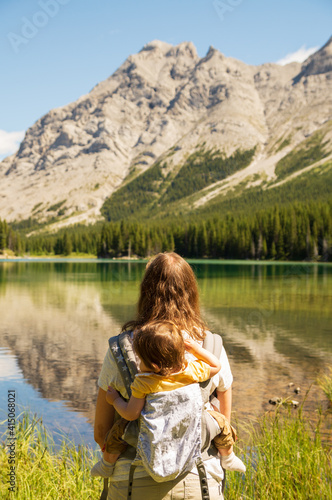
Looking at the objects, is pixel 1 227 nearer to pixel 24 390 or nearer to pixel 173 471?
pixel 24 390

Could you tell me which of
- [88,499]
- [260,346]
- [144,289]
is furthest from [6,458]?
[260,346]

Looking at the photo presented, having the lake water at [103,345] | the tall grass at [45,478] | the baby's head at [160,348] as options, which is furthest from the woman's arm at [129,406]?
the lake water at [103,345]

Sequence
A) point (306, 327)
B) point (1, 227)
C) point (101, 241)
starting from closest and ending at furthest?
Result: point (306, 327) < point (1, 227) < point (101, 241)

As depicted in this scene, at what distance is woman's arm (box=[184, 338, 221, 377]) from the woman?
13 cm

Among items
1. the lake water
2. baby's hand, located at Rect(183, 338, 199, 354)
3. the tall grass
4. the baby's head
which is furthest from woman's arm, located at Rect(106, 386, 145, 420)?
the lake water

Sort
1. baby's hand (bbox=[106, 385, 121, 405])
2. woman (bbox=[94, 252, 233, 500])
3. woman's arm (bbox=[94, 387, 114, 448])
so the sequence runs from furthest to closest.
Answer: woman's arm (bbox=[94, 387, 114, 448]), baby's hand (bbox=[106, 385, 121, 405]), woman (bbox=[94, 252, 233, 500])

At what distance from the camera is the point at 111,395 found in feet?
11.7

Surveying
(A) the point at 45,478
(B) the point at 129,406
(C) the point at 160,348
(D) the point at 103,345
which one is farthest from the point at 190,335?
(D) the point at 103,345

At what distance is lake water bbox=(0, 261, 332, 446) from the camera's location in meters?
12.4

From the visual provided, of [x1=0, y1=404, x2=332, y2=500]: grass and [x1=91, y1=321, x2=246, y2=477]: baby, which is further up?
[x1=91, y1=321, x2=246, y2=477]: baby

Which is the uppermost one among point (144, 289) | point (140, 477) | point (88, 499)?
point (144, 289)

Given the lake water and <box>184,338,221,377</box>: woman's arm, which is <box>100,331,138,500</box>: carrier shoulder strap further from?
the lake water

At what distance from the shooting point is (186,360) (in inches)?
133

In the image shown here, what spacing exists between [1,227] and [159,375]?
142 metres
